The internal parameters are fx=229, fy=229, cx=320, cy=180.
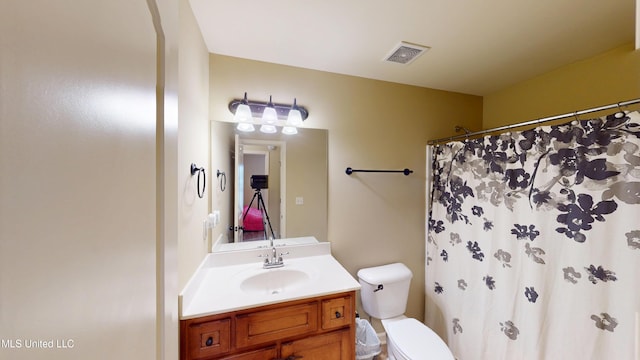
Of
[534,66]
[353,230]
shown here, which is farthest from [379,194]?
[534,66]

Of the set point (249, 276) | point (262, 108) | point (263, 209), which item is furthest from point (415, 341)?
point (262, 108)

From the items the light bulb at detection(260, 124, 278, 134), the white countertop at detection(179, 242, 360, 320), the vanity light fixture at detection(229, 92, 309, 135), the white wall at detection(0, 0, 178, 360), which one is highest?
the vanity light fixture at detection(229, 92, 309, 135)

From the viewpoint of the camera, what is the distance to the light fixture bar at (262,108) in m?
1.60

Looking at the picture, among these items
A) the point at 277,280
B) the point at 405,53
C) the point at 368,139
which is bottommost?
the point at 277,280

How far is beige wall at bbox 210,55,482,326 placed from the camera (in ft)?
5.57

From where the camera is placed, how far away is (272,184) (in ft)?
5.86

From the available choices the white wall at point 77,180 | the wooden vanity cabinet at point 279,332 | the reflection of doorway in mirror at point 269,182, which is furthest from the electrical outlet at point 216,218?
the white wall at point 77,180

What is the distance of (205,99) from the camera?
1.48 m

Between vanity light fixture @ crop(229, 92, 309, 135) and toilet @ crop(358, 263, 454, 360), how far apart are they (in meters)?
1.28

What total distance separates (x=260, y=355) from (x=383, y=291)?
3.28 feet

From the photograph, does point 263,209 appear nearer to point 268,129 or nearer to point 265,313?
point 268,129

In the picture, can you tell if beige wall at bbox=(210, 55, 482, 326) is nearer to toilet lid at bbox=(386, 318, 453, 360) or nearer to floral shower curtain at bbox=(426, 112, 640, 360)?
floral shower curtain at bbox=(426, 112, 640, 360)

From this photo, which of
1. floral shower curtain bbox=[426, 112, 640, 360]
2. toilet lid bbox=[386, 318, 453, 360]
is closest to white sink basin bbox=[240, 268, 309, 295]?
toilet lid bbox=[386, 318, 453, 360]

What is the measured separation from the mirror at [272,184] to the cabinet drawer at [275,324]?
2.01 feet
